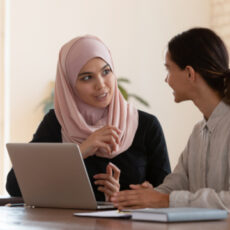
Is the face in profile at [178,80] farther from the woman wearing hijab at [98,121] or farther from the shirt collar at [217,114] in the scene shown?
the woman wearing hijab at [98,121]

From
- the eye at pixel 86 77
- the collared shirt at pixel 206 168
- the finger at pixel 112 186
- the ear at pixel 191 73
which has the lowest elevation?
the finger at pixel 112 186

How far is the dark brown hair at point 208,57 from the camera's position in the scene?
2098 millimetres

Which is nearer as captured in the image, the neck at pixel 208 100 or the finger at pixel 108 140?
the neck at pixel 208 100

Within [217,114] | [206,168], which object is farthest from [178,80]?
[206,168]

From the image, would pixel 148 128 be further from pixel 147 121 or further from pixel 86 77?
pixel 86 77

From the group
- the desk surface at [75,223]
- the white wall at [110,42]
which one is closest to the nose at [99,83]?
the desk surface at [75,223]

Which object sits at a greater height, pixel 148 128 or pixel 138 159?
pixel 148 128

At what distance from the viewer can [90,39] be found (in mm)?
2898

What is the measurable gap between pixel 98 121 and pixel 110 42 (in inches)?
126

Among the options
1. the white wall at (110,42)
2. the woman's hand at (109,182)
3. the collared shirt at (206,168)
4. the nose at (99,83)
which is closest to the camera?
the collared shirt at (206,168)

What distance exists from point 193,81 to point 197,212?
0.73 m

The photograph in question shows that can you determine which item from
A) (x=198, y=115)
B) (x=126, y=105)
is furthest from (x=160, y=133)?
(x=198, y=115)

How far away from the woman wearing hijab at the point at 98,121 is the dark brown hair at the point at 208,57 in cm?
59

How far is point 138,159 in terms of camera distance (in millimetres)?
2729
